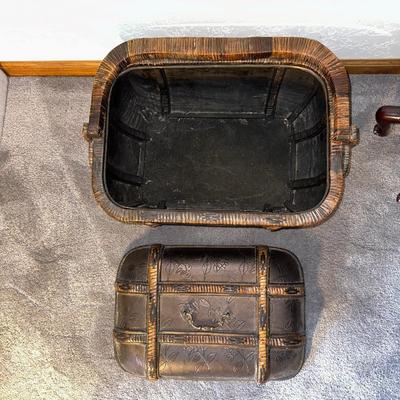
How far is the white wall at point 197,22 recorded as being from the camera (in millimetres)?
1218

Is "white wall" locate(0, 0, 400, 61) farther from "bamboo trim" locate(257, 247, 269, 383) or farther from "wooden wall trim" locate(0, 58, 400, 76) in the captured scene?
"bamboo trim" locate(257, 247, 269, 383)

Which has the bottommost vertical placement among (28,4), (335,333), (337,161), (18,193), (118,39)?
(335,333)

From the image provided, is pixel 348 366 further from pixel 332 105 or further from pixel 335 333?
pixel 332 105

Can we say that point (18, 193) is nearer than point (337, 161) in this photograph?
No

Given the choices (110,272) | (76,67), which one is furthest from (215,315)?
(76,67)

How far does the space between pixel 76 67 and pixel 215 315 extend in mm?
824

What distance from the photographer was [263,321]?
1.25 meters

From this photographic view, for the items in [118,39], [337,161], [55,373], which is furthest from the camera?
[55,373]

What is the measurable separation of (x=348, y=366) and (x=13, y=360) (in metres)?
0.94

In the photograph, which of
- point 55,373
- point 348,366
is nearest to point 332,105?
point 348,366

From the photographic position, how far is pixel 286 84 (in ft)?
4.33

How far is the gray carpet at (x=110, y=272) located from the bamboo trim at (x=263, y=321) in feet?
0.70

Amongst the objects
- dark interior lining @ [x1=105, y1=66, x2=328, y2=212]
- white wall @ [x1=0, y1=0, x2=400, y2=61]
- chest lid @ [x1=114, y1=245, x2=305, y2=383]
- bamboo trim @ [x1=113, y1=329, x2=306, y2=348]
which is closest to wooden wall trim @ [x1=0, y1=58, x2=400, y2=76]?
white wall @ [x1=0, y1=0, x2=400, y2=61]

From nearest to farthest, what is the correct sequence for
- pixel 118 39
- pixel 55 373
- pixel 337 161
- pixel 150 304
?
pixel 337 161
pixel 150 304
pixel 118 39
pixel 55 373
